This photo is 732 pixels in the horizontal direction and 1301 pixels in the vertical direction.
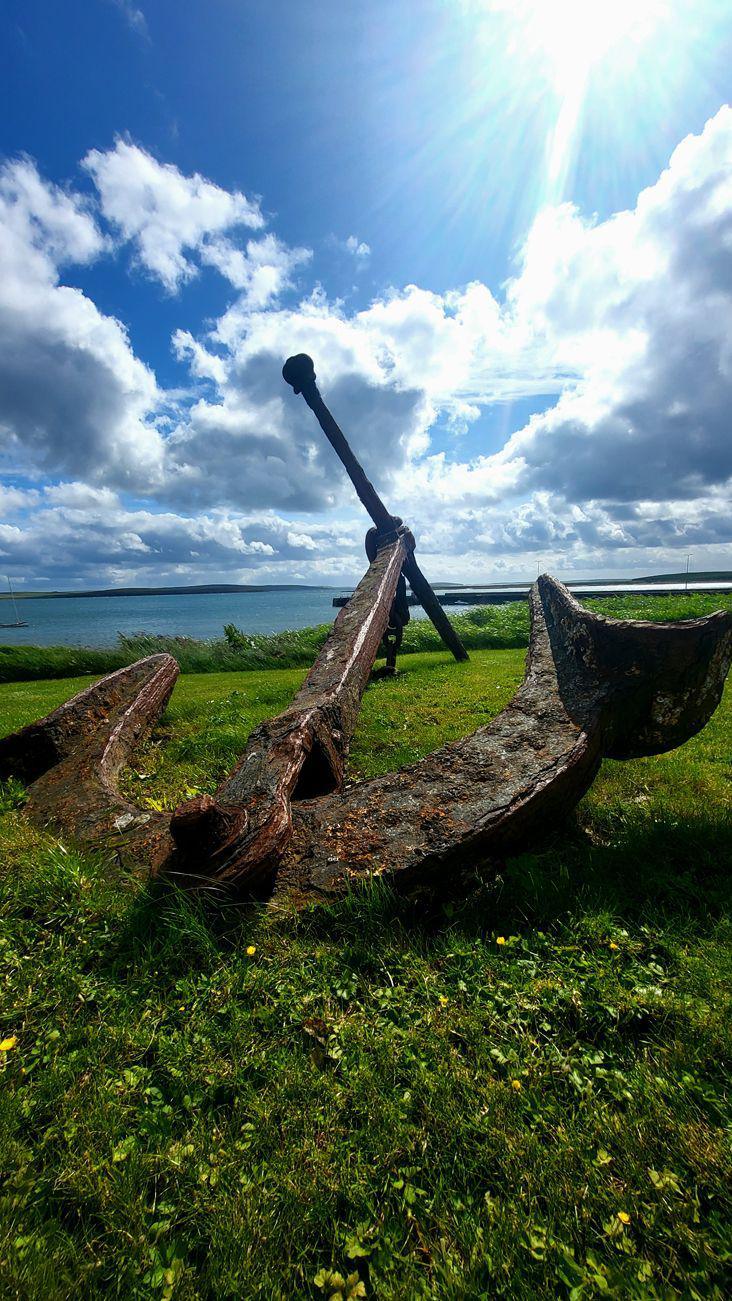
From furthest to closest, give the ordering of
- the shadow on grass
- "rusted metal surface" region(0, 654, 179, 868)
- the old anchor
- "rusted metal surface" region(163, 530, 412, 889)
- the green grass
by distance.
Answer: the green grass < "rusted metal surface" region(0, 654, 179, 868) < the old anchor < the shadow on grass < "rusted metal surface" region(163, 530, 412, 889)

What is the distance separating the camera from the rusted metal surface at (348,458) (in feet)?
22.8

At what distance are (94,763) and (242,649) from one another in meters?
13.9

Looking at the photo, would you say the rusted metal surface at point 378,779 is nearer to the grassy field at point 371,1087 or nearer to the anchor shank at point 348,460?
the grassy field at point 371,1087

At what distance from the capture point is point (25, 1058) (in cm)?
173

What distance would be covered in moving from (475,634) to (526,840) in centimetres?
1365

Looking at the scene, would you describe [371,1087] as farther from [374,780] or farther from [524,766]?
[524,766]

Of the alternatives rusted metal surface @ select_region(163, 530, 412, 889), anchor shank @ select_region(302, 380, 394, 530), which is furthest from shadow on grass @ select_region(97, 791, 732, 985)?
anchor shank @ select_region(302, 380, 394, 530)

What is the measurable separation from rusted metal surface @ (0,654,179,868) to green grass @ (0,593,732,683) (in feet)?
37.9

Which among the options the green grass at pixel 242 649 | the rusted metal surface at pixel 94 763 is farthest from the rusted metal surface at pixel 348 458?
the green grass at pixel 242 649

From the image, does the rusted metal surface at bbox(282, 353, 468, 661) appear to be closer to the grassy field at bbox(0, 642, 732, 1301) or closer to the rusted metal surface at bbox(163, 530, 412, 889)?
the rusted metal surface at bbox(163, 530, 412, 889)

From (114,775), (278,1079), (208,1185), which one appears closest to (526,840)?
(278,1079)

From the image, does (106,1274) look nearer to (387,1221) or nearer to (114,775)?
(387,1221)

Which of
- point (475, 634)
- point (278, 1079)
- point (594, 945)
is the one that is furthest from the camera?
point (475, 634)

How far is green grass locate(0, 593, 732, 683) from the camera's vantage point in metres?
15.7
